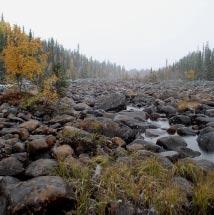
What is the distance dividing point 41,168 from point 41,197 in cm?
188

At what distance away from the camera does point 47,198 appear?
670 cm

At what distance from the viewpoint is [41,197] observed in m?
6.68

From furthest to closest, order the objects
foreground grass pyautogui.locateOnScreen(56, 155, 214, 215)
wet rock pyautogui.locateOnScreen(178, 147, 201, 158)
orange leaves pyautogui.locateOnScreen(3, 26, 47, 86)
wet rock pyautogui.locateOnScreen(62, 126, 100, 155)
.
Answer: orange leaves pyautogui.locateOnScreen(3, 26, 47, 86) → wet rock pyautogui.locateOnScreen(178, 147, 201, 158) → wet rock pyautogui.locateOnScreen(62, 126, 100, 155) → foreground grass pyautogui.locateOnScreen(56, 155, 214, 215)

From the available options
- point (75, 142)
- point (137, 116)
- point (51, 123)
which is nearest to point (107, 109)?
point (137, 116)

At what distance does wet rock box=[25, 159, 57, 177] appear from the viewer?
8.32m

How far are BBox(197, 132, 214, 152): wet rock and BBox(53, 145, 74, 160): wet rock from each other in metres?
5.53

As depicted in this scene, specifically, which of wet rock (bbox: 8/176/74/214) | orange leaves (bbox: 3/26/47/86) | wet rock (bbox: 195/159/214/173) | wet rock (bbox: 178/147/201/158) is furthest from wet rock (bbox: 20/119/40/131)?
orange leaves (bbox: 3/26/47/86)

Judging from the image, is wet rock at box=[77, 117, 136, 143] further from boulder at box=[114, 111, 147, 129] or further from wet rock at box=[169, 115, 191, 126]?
wet rock at box=[169, 115, 191, 126]

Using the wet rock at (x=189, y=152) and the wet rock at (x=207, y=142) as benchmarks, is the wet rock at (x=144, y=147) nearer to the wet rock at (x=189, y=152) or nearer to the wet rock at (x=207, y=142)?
the wet rock at (x=189, y=152)

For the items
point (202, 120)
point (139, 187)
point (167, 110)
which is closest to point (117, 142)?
point (139, 187)

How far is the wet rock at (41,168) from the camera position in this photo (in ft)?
27.3

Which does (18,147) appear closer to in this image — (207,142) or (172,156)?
(172,156)

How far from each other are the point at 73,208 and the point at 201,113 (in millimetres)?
14956

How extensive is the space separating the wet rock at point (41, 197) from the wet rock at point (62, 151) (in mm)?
2275
